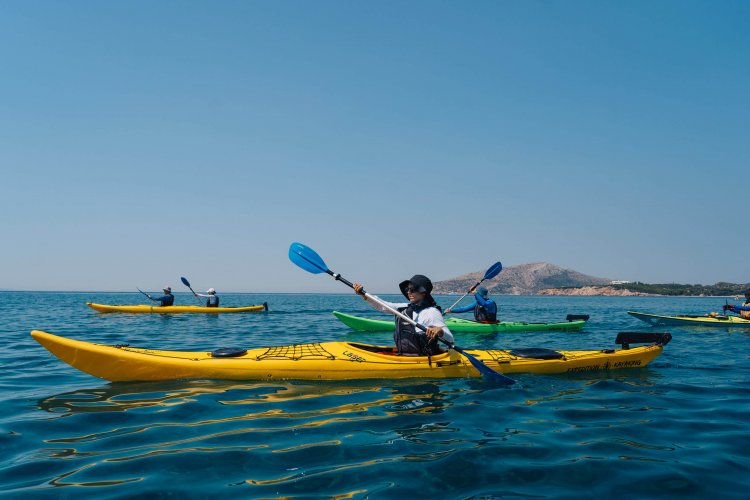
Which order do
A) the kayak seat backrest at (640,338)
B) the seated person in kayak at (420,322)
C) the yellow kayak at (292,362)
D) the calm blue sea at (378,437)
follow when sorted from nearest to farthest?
the calm blue sea at (378,437) < the yellow kayak at (292,362) < the seated person in kayak at (420,322) < the kayak seat backrest at (640,338)

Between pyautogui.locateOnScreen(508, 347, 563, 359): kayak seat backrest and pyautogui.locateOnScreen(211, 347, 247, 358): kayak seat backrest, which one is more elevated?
pyautogui.locateOnScreen(211, 347, 247, 358): kayak seat backrest

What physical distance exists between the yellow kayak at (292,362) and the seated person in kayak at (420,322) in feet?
0.90

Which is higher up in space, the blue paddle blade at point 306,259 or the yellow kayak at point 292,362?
the blue paddle blade at point 306,259

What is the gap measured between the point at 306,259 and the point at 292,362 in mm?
2435

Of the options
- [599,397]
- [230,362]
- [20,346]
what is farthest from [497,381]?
[20,346]

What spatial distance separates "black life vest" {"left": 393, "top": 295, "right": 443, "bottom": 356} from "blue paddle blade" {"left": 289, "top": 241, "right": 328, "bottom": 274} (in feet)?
6.55

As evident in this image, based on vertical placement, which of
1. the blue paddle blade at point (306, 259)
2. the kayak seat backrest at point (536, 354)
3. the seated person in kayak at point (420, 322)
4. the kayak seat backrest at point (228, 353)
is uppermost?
the blue paddle blade at point (306, 259)

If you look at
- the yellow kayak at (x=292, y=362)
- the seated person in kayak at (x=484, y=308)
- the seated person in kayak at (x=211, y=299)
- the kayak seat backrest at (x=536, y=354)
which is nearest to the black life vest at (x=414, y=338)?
the yellow kayak at (x=292, y=362)

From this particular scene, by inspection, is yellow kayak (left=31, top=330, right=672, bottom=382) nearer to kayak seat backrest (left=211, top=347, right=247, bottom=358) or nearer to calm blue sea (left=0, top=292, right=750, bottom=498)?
kayak seat backrest (left=211, top=347, right=247, bottom=358)

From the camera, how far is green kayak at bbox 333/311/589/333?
597 inches

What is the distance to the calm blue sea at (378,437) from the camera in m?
3.28

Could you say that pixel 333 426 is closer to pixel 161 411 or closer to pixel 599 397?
pixel 161 411

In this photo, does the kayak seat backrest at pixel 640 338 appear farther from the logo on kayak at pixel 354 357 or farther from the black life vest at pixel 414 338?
the logo on kayak at pixel 354 357

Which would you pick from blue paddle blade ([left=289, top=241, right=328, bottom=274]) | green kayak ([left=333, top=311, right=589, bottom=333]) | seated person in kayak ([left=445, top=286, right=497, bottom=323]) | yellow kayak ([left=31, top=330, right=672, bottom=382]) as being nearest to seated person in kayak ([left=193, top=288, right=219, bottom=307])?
green kayak ([left=333, top=311, right=589, bottom=333])
